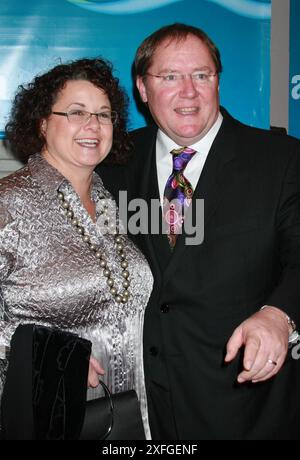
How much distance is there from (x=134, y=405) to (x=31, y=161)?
783 mm

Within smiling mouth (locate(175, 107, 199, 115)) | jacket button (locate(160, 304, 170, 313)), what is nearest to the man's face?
smiling mouth (locate(175, 107, 199, 115))

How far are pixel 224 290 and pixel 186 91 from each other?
25.3 inches

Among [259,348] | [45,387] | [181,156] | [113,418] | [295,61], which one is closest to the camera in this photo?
[259,348]

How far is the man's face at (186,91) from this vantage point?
174cm

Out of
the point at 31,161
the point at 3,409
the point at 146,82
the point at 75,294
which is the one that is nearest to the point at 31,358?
the point at 3,409

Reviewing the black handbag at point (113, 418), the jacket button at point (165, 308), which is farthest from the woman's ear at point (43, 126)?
the black handbag at point (113, 418)

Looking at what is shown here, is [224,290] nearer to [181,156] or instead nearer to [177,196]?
[177,196]

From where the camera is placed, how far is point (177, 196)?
1700 mm

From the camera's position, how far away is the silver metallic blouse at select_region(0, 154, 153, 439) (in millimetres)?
1489

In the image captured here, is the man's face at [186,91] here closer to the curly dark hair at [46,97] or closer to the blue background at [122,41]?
the curly dark hair at [46,97]

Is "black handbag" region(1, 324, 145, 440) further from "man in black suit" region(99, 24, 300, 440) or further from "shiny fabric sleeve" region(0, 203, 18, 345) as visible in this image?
"man in black suit" region(99, 24, 300, 440)

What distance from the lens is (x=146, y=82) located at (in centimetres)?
184

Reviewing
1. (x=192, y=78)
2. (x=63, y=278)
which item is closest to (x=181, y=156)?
(x=192, y=78)

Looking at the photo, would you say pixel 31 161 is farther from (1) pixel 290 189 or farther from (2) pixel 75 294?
(1) pixel 290 189
